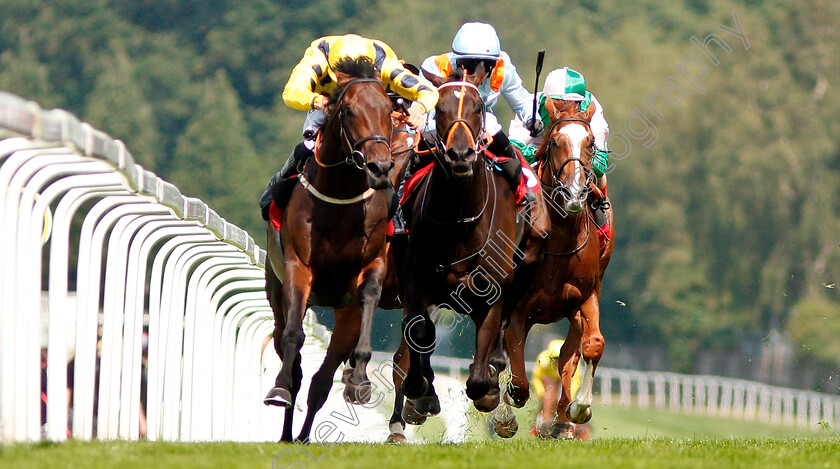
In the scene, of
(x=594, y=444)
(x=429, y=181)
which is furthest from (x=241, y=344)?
(x=594, y=444)

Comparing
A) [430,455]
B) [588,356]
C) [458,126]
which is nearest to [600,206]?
[588,356]

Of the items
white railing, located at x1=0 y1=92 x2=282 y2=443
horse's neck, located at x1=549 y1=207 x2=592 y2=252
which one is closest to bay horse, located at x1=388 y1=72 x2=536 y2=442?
horse's neck, located at x1=549 y1=207 x2=592 y2=252

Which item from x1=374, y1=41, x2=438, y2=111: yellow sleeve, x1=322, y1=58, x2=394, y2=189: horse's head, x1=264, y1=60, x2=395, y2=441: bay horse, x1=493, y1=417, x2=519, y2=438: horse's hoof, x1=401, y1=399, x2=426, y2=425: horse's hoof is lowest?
x1=493, y1=417, x2=519, y2=438: horse's hoof

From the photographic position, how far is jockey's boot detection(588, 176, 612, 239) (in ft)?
27.3

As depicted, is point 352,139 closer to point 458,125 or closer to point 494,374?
point 458,125

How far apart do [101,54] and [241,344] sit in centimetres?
4170

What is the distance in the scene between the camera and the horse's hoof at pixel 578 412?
26.2 ft

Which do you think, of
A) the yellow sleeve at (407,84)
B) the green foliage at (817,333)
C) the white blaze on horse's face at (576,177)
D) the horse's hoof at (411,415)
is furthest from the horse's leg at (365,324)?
the green foliage at (817,333)

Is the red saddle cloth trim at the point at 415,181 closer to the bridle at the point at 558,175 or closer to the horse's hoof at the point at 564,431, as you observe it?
the bridle at the point at 558,175

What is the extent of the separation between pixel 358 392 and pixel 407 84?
152 cm

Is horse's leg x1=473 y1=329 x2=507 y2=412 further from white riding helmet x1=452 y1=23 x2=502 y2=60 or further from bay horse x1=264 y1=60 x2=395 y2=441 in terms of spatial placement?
white riding helmet x1=452 y1=23 x2=502 y2=60

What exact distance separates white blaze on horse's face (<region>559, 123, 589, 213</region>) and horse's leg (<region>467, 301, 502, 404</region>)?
77 centimetres

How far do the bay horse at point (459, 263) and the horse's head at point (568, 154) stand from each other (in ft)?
1.32

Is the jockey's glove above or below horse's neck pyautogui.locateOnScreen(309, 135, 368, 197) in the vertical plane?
above
